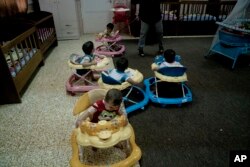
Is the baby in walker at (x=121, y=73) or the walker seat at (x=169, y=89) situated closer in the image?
the baby in walker at (x=121, y=73)

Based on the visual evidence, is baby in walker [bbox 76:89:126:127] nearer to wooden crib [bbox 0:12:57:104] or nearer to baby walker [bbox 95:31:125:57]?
wooden crib [bbox 0:12:57:104]

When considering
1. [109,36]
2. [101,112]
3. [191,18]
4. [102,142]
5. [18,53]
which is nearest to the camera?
[102,142]

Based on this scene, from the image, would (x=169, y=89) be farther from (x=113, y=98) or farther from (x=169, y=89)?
(x=113, y=98)

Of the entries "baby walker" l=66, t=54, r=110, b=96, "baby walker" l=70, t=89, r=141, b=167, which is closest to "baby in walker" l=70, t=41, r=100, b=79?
"baby walker" l=66, t=54, r=110, b=96

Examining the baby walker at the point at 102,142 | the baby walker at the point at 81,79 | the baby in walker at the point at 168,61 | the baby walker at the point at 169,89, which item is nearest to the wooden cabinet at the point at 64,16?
the baby walker at the point at 81,79

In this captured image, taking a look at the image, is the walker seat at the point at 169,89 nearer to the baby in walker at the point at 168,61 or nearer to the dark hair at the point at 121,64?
the baby in walker at the point at 168,61

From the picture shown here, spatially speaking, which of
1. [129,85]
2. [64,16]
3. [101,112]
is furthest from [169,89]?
[64,16]

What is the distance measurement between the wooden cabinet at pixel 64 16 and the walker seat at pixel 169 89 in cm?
294

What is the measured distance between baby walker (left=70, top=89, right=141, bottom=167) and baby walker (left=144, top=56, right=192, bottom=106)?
727 mm

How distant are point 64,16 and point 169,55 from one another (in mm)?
3273

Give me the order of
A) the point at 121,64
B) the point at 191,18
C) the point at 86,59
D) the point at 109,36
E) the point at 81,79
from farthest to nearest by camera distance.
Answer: the point at 191,18
the point at 109,36
the point at 81,79
the point at 86,59
the point at 121,64

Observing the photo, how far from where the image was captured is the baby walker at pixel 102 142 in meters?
1.27

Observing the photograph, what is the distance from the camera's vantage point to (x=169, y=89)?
95.0 inches

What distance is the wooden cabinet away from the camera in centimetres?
442
